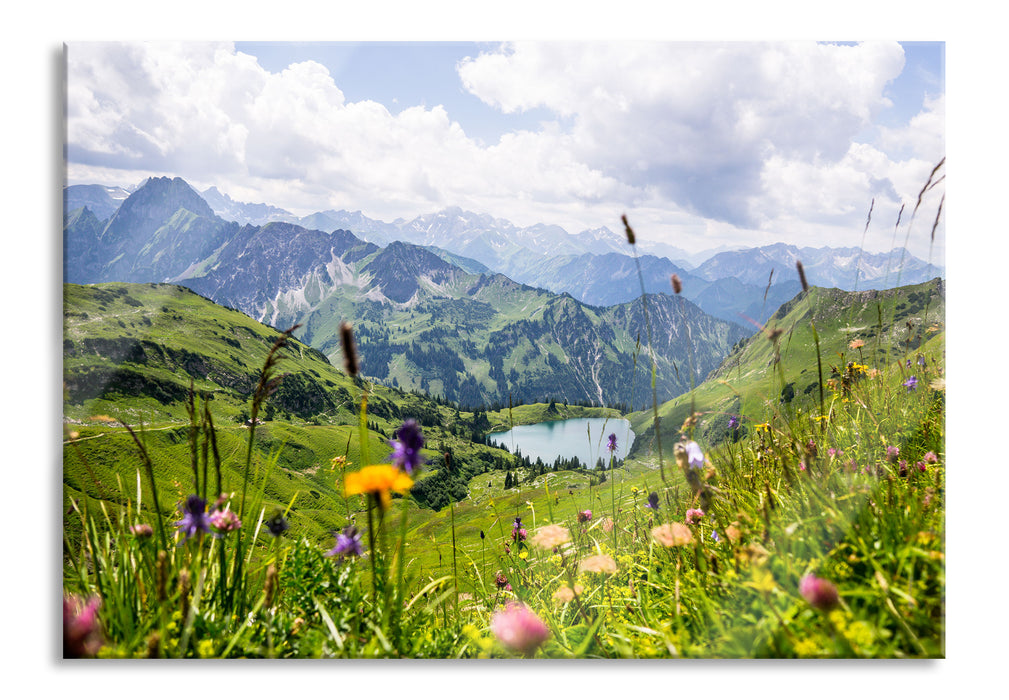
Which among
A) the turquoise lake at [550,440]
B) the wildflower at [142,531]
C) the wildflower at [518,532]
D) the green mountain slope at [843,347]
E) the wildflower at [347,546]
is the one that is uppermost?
the green mountain slope at [843,347]

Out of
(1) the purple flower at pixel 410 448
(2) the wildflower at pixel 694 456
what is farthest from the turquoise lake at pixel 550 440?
(1) the purple flower at pixel 410 448

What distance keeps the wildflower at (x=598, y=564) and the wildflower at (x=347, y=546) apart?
124cm

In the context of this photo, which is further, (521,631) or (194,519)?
(521,631)

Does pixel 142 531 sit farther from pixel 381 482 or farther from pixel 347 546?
pixel 381 482

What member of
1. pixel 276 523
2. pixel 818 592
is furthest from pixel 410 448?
pixel 818 592

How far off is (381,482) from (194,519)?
3.58ft

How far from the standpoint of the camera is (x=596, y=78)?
170 inches

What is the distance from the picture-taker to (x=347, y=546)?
2.29 m

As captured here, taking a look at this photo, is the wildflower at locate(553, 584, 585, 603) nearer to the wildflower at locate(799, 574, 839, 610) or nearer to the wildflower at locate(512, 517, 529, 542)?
the wildflower at locate(512, 517, 529, 542)

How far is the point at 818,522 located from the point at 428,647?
2005 mm

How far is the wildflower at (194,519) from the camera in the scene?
2246 millimetres

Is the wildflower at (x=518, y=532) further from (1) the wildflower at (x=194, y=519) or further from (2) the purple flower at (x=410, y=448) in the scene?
(1) the wildflower at (x=194, y=519)
